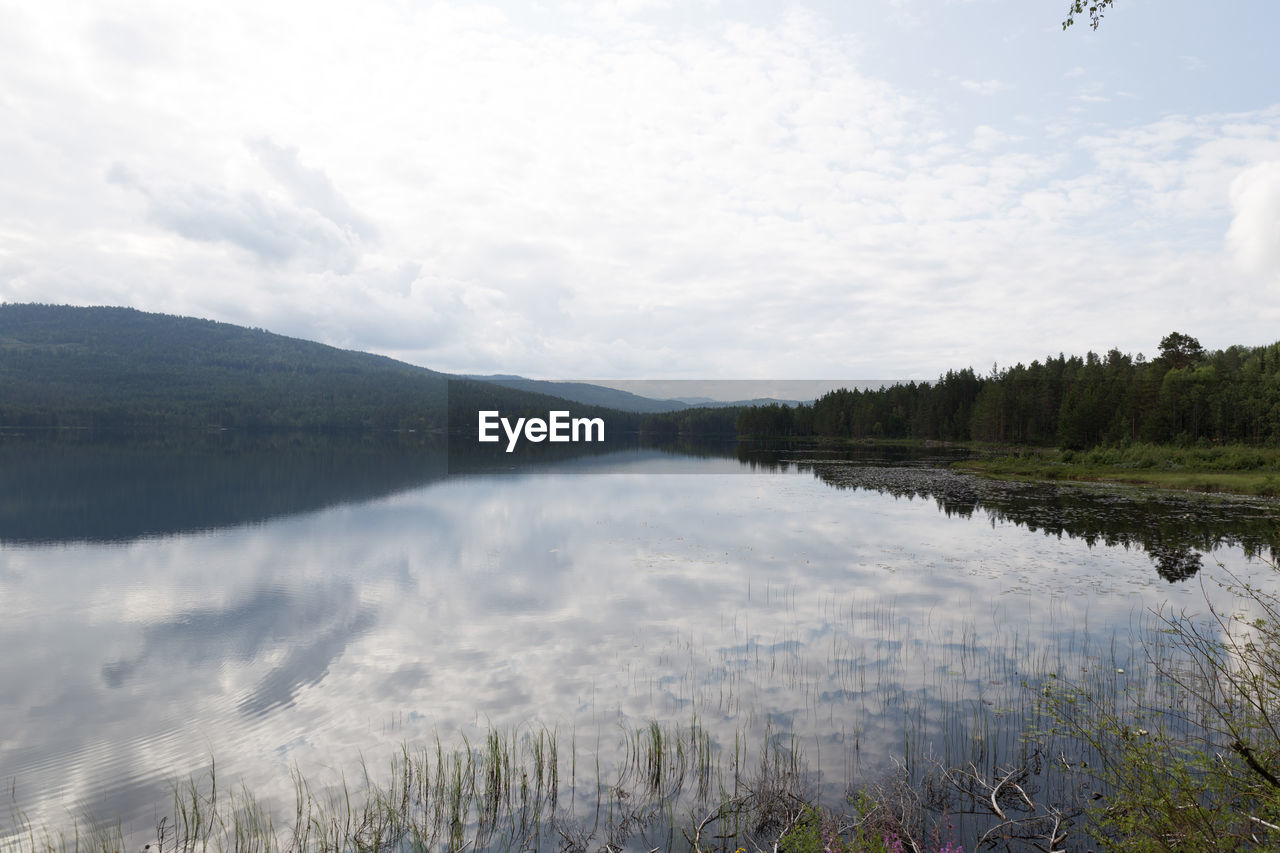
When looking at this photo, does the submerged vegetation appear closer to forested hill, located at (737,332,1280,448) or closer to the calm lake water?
the calm lake water

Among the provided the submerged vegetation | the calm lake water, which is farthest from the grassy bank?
the submerged vegetation

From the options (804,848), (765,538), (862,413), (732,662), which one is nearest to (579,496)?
(765,538)

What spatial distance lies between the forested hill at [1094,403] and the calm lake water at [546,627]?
5823cm

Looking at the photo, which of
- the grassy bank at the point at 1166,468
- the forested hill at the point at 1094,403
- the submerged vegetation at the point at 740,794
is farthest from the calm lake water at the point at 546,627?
the forested hill at the point at 1094,403

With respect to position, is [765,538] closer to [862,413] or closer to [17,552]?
[17,552]

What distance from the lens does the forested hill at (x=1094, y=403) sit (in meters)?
87.1

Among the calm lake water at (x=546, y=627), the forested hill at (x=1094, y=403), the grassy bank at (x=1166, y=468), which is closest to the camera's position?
the calm lake water at (x=546, y=627)

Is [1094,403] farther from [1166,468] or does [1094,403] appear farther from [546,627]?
[546,627]

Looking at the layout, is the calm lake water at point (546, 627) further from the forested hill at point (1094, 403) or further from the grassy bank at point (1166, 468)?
the forested hill at point (1094, 403)

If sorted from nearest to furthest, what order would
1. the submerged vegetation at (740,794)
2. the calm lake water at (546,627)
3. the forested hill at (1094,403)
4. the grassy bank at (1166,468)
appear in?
the submerged vegetation at (740,794), the calm lake water at (546,627), the grassy bank at (1166,468), the forested hill at (1094,403)

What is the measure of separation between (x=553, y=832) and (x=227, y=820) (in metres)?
4.69

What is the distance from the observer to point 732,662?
15352mm

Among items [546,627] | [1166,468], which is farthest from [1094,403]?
[546,627]

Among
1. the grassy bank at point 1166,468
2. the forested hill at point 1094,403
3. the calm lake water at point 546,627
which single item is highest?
the forested hill at point 1094,403
